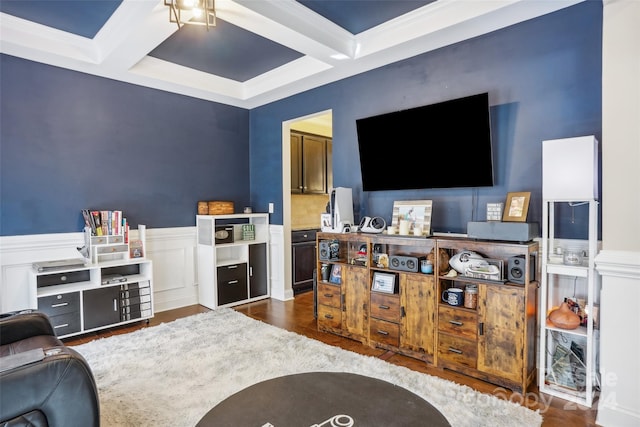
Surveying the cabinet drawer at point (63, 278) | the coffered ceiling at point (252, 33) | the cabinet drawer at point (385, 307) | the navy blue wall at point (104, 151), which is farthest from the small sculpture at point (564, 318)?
the cabinet drawer at point (63, 278)

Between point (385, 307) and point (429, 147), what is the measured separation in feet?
4.70

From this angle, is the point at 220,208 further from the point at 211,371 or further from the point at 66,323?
the point at 211,371

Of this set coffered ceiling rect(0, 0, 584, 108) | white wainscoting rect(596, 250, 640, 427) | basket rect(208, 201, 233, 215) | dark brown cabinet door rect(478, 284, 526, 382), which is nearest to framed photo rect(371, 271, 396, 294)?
dark brown cabinet door rect(478, 284, 526, 382)

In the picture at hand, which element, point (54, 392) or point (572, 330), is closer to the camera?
point (54, 392)

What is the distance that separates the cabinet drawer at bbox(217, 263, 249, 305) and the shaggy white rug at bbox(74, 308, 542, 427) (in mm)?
704

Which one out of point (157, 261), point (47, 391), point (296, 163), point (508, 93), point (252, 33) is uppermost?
point (252, 33)

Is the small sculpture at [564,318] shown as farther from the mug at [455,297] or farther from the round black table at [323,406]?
the round black table at [323,406]

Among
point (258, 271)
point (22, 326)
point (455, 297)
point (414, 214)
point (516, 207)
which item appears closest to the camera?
point (22, 326)

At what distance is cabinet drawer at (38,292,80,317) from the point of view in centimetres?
321

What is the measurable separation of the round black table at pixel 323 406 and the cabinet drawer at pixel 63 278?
2870 millimetres

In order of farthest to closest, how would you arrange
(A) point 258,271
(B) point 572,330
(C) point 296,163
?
(C) point 296,163, (A) point 258,271, (B) point 572,330

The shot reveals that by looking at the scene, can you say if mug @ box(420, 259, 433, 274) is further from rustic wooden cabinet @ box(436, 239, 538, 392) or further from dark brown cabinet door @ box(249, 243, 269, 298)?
dark brown cabinet door @ box(249, 243, 269, 298)

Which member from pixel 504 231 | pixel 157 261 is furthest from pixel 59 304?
pixel 504 231

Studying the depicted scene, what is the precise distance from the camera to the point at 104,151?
3895 mm
